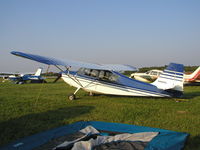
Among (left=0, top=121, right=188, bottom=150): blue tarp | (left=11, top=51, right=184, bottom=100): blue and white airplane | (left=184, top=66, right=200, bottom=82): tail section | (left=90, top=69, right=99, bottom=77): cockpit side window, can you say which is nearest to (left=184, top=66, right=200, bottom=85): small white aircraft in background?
(left=184, top=66, right=200, bottom=82): tail section

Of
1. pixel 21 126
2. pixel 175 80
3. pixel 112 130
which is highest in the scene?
pixel 175 80

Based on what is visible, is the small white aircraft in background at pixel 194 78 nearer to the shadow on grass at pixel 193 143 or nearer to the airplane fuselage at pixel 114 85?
the airplane fuselage at pixel 114 85

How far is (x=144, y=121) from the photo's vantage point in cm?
485

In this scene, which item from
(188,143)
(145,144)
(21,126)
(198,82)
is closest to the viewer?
(145,144)

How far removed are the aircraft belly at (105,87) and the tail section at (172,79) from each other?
56cm

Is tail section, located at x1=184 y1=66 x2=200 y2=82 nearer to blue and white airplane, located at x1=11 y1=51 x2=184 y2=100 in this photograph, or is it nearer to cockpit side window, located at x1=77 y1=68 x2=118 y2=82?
blue and white airplane, located at x1=11 y1=51 x2=184 y2=100

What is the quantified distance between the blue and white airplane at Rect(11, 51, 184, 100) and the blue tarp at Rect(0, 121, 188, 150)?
178 inches

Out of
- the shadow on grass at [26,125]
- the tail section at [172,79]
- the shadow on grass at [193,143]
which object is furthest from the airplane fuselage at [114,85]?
the shadow on grass at [193,143]

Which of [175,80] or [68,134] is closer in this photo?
[68,134]

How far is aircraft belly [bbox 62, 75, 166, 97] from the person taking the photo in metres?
9.01

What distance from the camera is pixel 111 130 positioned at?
3971 millimetres

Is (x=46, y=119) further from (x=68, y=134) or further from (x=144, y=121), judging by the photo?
(x=144, y=121)

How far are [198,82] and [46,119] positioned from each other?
53.1ft

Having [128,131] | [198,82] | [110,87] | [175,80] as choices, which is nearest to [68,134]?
[128,131]
